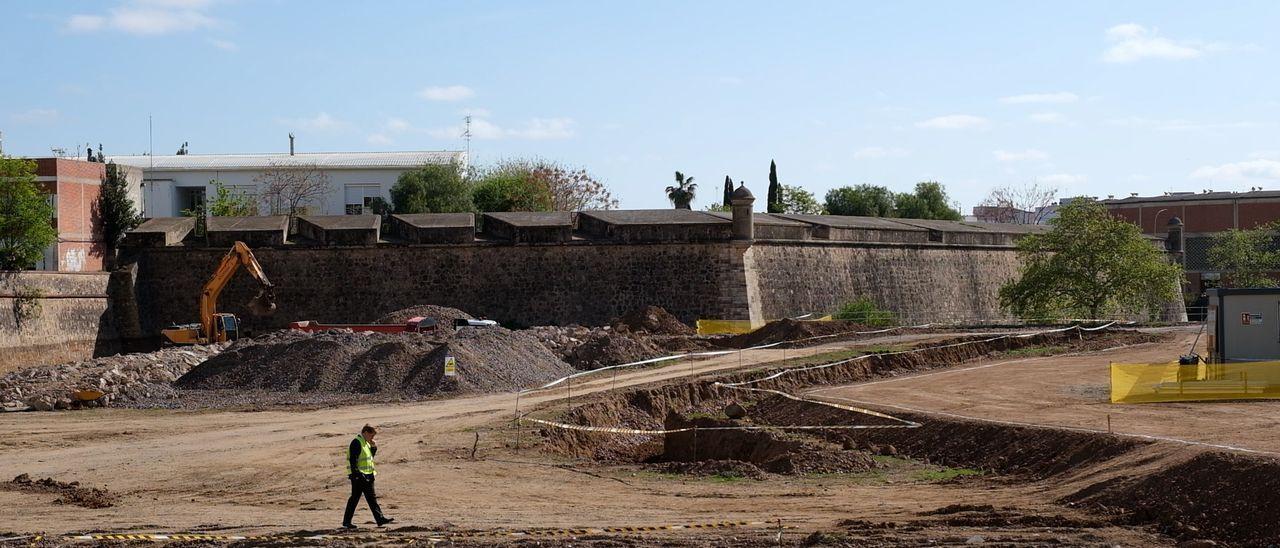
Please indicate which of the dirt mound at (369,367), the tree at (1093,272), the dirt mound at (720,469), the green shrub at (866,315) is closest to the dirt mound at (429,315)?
the dirt mound at (369,367)

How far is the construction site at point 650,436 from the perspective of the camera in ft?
43.0

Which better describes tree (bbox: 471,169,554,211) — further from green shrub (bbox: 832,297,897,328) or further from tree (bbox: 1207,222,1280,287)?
tree (bbox: 1207,222,1280,287)

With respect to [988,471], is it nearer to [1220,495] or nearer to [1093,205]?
[1220,495]

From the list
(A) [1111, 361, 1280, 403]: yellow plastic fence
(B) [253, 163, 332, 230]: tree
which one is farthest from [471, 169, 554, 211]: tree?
(A) [1111, 361, 1280, 403]: yellow plastic fence

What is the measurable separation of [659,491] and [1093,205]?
27674 millimetres

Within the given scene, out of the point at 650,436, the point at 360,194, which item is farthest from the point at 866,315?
the point at 360,194

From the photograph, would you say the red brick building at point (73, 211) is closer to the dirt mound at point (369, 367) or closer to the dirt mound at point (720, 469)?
the dirt mound at point (369, 367)

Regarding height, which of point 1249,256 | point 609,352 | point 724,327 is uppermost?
point 1249,256

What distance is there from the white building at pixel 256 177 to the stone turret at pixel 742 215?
34.1 m

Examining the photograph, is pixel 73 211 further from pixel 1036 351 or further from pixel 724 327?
pixel 1036 351

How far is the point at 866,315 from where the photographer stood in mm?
40500

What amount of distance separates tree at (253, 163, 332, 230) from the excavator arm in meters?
31.0

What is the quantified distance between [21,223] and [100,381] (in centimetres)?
1478

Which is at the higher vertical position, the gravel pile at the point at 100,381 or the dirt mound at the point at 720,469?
the gravel pile at the point at 100,381
